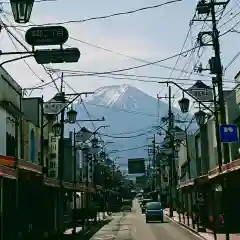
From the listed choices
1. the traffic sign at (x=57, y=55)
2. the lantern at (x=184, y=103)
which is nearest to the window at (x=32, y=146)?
the lantern at (x=184, y=103)

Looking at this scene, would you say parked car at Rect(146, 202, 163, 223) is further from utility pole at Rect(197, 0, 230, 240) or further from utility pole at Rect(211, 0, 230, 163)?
utility pole at Rect(211, 0, 230, 163)

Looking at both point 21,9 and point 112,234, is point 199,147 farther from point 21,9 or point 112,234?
point 21,9

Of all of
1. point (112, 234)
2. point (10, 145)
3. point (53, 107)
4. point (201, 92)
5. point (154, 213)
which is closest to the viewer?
point (201, 92)

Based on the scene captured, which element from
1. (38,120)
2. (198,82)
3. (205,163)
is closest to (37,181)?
(198,82)

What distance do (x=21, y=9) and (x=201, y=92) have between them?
14.3 m

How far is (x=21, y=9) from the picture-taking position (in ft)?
A: 47.0

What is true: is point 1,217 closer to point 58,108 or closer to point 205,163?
point 58,108

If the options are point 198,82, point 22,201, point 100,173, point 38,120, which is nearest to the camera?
point 22,201

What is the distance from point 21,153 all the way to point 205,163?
23.4 metres

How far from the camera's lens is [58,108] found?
98.8ft

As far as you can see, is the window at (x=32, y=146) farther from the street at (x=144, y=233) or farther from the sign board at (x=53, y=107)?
the sign board at (x=53, y=107)

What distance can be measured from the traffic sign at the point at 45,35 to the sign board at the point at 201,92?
12597 mm

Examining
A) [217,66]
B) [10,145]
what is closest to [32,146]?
[10,145]

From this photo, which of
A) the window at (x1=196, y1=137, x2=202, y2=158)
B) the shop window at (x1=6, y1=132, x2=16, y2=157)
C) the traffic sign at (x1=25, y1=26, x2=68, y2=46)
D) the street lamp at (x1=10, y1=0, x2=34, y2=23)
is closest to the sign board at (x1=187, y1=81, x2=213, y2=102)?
the traffic sign at (x1=25, y1=26, x2=68, y2=46)
